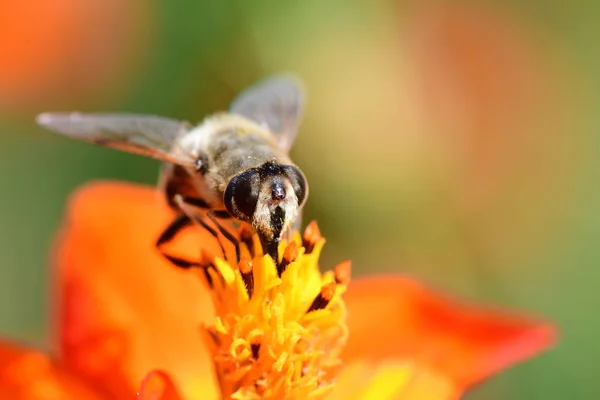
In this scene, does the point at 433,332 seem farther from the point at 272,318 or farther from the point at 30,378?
the point at 30,378

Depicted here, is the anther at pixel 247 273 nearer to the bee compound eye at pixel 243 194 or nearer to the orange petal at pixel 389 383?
the bee compound eye at pixel 243 194

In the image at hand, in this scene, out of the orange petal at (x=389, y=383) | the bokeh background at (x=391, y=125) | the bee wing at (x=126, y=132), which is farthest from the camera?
the bokeh background at (x=391, y=125)

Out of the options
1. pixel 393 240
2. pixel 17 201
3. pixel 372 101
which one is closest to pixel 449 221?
pixel 393 240

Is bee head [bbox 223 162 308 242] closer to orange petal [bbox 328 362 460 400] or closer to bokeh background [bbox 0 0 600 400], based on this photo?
orange petal [bbox 328 362 460 400]

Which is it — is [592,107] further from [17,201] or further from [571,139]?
[17,201]

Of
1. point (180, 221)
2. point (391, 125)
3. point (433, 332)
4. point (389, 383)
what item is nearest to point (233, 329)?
point (180, 221)

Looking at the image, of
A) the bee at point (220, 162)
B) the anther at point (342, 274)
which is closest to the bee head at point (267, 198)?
the bee at point (220, 162)
